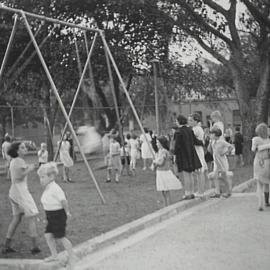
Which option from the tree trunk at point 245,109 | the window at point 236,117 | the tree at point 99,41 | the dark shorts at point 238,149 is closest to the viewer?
the tree at point 99,41

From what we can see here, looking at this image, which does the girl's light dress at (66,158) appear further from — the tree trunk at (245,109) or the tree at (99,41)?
the tree trunk at (245,109)

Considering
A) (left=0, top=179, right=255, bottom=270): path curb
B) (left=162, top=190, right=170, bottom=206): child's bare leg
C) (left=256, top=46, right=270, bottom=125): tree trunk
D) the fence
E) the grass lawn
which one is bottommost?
the grass lawn

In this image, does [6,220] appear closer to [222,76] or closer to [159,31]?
[159,31]

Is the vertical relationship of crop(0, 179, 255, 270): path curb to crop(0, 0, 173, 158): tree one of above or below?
below

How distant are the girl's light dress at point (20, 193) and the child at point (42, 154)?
324 inches

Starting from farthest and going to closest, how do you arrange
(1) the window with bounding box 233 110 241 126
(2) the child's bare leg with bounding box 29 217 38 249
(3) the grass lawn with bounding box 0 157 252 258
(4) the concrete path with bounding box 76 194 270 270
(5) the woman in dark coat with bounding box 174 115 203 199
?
(1) the window with bounding box 233 110 241 126 → (5) the woman in dark coat with bounding box 174 115 203 199 → (3) the grass lawn with bounding box 0 157 252 258 → (2) the child's bare leg with bounding box 29 217 38 249 → (4) the concrete path with bounding box 76 194 270 270

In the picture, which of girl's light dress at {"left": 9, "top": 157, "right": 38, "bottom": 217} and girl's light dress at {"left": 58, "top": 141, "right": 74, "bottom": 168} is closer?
girl's light dress at {"left": 9, "top": 157, "right": 38, "bottom": 217}

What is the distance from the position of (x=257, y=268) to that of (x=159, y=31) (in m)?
23.2

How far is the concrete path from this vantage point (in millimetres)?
7172

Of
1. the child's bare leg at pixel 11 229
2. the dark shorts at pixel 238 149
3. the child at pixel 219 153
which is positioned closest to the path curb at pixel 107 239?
the child's bare leg at pixel 11 229

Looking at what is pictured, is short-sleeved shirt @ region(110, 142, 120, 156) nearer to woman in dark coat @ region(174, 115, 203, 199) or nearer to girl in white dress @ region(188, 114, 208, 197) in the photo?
girl in white dress @ region(188, 114, 208, 197)

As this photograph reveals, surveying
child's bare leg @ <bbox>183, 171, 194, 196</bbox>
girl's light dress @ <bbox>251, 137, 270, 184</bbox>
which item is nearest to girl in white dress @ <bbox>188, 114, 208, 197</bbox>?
child's bare leg @ <bbox>183, 171, 194, 196</bbox>

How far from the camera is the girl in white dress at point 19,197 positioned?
26.1ft

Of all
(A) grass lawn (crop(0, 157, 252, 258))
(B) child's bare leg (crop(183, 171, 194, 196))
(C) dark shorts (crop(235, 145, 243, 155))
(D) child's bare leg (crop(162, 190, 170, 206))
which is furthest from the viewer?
(C) dark shorts (crop(235, 145, 243, 155))
